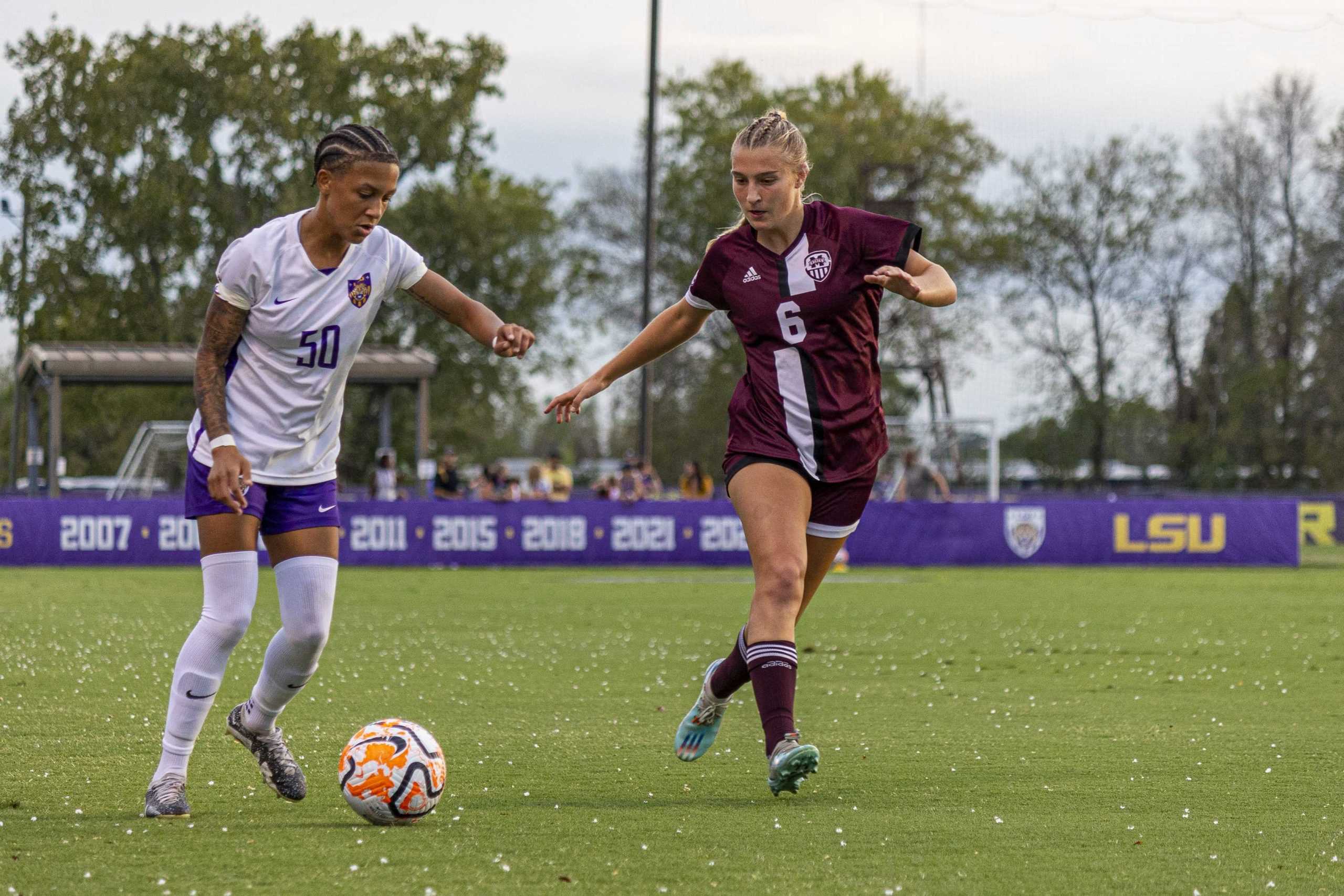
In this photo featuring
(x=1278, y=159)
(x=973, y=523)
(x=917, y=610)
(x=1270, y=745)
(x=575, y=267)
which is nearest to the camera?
(x=1270, y=745)

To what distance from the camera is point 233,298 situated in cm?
510

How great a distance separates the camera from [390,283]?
5.49 meters

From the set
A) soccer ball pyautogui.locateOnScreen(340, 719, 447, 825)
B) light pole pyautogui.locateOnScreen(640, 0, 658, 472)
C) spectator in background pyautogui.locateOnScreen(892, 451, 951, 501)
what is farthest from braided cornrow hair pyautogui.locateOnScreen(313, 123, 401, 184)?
light pole pyautogui.locateOnScreen(640, 0, 658, 472)

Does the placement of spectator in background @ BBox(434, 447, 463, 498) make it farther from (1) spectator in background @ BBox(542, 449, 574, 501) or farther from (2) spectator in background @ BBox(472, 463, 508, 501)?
(1) spectator in background @ BBox(542, 449, 574, 501)

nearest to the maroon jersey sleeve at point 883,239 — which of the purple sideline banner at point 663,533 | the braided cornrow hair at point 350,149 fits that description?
the braided cornrow hair at point 350,149

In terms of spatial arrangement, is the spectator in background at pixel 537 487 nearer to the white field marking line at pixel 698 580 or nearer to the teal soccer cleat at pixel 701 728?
the white field marking line at pixel 698 580

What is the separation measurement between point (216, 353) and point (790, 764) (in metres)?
2.18

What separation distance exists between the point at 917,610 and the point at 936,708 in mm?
7787

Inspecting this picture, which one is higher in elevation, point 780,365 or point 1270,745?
point 780,365

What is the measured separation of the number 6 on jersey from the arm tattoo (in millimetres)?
1772

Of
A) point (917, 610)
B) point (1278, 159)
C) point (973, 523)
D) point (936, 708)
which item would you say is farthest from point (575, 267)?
point (936, 708)

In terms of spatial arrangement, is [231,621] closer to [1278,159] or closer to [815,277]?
[815,277]

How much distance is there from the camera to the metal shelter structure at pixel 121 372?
29.1 m

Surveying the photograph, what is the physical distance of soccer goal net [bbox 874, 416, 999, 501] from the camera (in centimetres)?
3250
